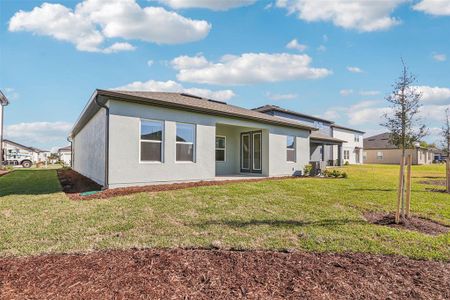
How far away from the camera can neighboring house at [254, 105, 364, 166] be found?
27.6 metres

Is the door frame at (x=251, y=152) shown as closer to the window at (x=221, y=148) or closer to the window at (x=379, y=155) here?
the window at (x=221, y=148)

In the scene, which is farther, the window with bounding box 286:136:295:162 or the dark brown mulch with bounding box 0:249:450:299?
the window with bounding box 286:136:295:162

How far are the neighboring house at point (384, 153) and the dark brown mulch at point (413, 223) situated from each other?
42.0m

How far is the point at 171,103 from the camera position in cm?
991

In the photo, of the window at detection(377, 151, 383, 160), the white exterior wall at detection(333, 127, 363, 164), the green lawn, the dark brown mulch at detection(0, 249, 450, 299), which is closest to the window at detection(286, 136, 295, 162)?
the green lawn

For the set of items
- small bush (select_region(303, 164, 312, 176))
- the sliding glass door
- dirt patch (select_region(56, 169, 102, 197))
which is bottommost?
dirt patch (select_region(56, 169, 102, 197))

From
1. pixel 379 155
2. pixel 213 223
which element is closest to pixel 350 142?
pixel 379 155

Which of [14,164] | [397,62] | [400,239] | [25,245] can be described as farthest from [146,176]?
[14,164]

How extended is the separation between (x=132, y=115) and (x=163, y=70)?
18.8ft

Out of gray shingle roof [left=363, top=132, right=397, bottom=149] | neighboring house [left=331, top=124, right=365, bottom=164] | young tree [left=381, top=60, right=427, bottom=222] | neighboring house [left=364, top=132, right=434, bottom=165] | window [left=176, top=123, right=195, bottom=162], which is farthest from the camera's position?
gray shingle roof [left=363, top=132, right=397, bottom=149]

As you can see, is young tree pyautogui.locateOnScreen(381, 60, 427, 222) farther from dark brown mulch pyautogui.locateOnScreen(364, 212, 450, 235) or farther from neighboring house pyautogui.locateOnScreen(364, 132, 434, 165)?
neighboring house pyautogui.locateOnScreen(364, 132, 434, 165)

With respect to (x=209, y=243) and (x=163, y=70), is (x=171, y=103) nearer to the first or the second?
(x=163, y=70)

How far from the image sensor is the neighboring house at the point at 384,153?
42.8 meters

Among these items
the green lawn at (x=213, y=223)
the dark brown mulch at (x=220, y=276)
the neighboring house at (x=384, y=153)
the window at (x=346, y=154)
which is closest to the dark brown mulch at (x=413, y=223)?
the green lawn at (x=213, y=223)
